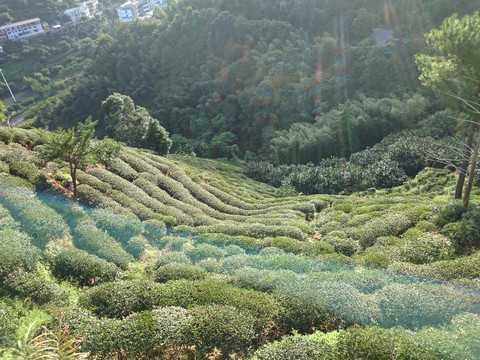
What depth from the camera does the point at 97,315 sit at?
7504mm

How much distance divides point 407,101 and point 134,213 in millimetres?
34394

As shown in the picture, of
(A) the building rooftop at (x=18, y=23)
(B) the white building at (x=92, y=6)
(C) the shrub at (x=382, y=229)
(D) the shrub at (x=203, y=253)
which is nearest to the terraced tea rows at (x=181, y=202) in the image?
(C) the shrub at (x=382, y=229)

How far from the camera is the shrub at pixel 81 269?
9.22 m

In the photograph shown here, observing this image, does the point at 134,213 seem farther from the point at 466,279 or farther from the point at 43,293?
the point at 466,279

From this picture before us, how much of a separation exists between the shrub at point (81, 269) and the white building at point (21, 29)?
11382 cm

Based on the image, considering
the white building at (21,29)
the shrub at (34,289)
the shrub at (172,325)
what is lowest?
the shrub at (172,325)

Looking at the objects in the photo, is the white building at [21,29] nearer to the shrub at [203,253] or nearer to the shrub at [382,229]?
the shrub at [203,253]

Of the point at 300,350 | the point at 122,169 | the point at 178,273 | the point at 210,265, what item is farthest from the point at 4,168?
the point at 300,350

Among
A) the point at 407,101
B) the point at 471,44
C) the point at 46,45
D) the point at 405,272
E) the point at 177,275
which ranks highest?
the point at 46,45

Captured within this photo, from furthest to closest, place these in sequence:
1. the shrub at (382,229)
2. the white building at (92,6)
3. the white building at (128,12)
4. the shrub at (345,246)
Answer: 1. the white building at (92,6)
2. the white building at (128,12)
3. the shrub at (382,229)
4. the shrub at (345,246)

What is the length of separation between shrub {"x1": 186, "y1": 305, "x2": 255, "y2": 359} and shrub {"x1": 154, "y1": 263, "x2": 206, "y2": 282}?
272cm

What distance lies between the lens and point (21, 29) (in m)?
93.1

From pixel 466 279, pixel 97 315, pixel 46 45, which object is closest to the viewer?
pixel 97 315

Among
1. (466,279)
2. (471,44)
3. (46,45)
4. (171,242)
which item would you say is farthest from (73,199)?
(46,45)
